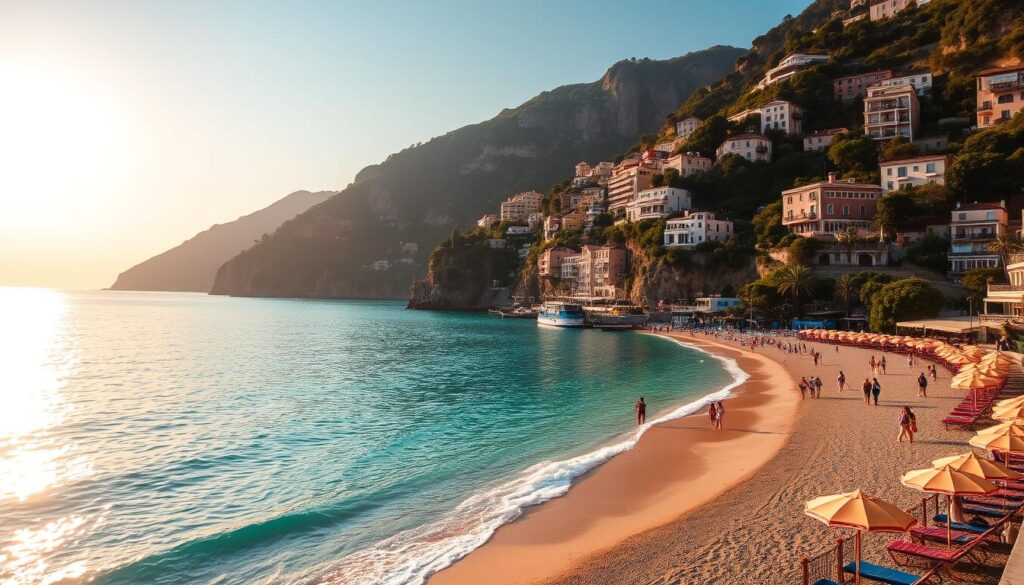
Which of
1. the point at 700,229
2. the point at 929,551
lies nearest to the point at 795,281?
the point at 700,229

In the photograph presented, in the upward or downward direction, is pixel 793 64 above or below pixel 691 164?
above

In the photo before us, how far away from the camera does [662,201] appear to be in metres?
103

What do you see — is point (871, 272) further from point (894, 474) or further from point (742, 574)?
point (742, 574)

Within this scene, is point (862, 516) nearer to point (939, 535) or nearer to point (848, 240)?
point (939, 535)

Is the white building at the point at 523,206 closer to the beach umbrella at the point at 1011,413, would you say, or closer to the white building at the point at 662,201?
the white building at the point at 662,201

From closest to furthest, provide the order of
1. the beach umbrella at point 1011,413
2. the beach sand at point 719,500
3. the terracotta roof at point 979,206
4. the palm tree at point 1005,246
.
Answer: the beach sand at point 719,500 < the beach umbrella at point 1011,413 < the palm tree at point 1005,246 < the terracotta roof at point 979,206

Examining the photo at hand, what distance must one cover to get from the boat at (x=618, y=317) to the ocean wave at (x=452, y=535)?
7233 cm

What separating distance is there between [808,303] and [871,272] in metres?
8.07

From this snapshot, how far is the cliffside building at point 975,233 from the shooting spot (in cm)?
6322

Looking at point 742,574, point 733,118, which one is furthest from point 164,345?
point 733,118

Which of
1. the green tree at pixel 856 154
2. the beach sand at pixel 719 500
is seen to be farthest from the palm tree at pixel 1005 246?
the beach sand at pixel 719 500

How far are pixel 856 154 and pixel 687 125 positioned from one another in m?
53.1

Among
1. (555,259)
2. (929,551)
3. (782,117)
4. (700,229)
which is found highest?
(782,117)

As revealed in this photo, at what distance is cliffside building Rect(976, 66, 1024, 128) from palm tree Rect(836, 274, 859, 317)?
34401 mm
